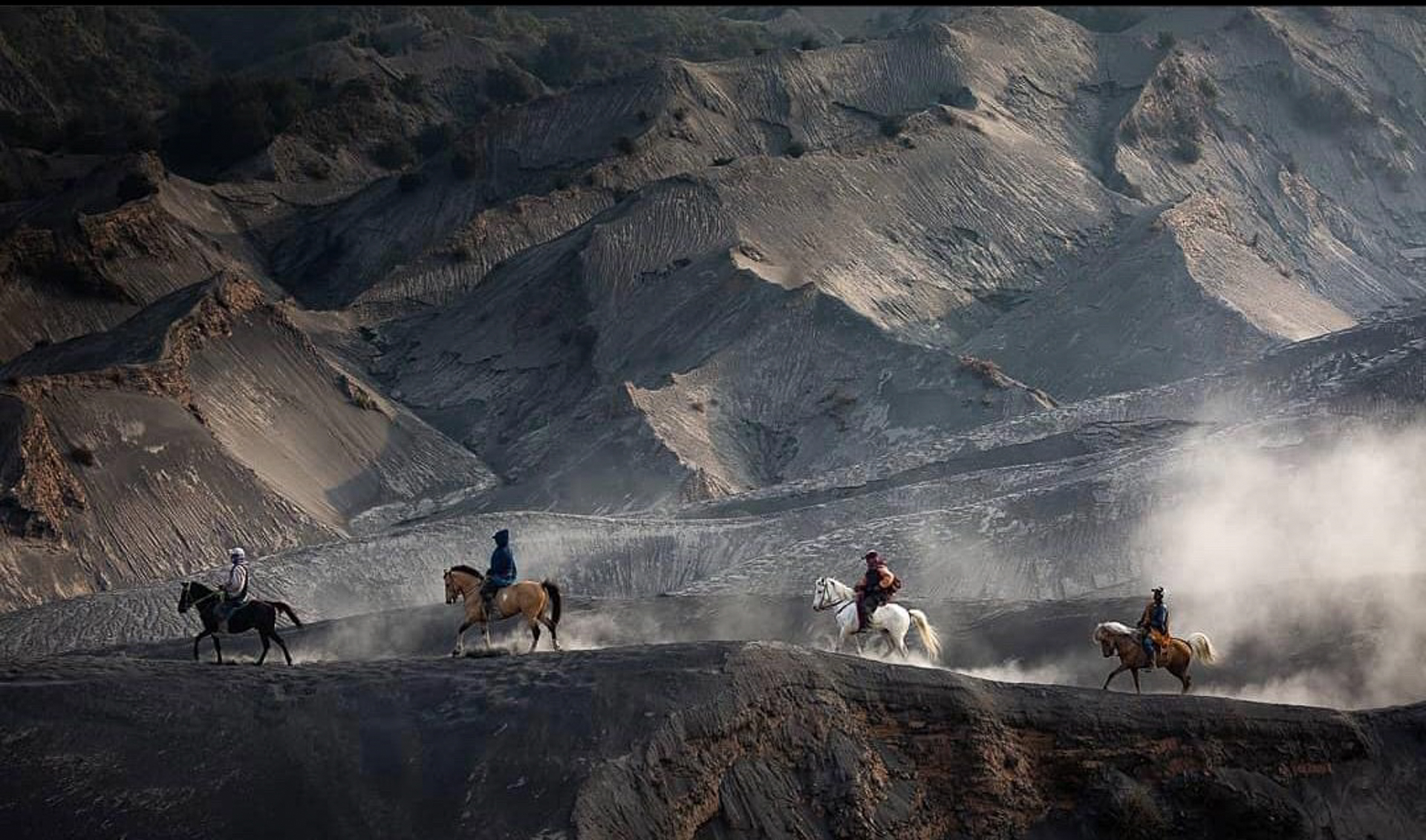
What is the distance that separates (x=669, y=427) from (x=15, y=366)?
23.1m

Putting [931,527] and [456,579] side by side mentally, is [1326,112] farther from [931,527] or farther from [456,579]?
[456,579]

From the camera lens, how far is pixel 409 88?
112 m

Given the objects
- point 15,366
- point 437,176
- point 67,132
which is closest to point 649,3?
point 67,132

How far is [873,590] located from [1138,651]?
3.63 m

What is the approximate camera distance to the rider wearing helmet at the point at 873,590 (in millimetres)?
26562

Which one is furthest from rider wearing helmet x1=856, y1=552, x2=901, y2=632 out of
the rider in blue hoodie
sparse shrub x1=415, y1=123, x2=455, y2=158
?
sparse shrub x1=415, y1=123, x2=455, y2=158

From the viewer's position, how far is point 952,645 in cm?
3083

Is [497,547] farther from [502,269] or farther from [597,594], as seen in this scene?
[502,269]

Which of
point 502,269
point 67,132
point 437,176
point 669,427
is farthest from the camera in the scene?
point 67,132

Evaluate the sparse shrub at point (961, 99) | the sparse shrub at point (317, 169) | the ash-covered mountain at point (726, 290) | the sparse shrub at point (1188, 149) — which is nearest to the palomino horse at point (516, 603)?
the ash-covered mountain at point (726, 290)

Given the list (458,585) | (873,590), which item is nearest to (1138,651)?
(873,590)

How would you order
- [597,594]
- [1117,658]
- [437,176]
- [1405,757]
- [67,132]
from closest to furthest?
1. [1405,757]
2. [1117,658]
3. [597,594]
4. [437,176]
5. [67,132]

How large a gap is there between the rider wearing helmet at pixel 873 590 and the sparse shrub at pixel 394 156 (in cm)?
7948

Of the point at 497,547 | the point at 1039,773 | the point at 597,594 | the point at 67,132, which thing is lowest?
the point at 597,594
